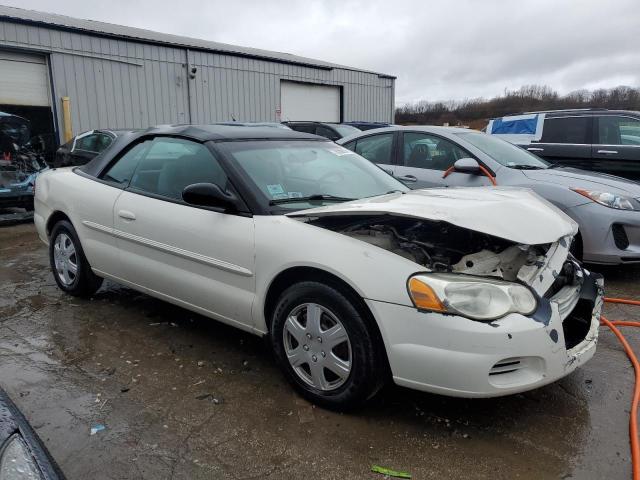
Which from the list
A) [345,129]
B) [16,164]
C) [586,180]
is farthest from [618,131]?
[16,164]

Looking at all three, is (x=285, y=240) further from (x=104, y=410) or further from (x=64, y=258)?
(x=64, y=258)

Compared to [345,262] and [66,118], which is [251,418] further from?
[66,118]

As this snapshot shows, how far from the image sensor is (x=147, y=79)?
1377 centimetres

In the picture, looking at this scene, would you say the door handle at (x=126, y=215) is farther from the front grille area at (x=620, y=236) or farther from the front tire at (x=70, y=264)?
the front grille area at (x=620, y=236)

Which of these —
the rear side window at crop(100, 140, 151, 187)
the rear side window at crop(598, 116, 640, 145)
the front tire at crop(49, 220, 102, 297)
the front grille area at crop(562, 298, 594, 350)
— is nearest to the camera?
the front grille area at crop(562, 298, 594, 350)

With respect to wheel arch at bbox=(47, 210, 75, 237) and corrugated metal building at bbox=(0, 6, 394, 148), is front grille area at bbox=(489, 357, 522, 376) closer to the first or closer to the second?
wheel arch at bbox=(47, 210, 75, 237)

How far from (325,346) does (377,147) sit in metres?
4.04

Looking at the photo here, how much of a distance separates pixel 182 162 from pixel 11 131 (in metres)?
7.57

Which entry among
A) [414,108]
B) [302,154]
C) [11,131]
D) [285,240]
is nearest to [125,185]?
[302,154]

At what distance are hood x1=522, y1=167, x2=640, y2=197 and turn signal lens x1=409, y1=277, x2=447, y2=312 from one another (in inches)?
135

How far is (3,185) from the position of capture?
8.52 m

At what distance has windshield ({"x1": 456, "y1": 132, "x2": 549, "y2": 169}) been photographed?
217 inches

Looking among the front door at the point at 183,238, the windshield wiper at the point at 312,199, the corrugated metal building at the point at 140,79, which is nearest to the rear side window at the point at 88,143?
the corrugated metal building at the point at 140,79

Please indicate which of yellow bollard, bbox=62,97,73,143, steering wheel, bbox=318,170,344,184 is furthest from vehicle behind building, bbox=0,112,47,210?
steering wheel, bbox=318,170,344,184
